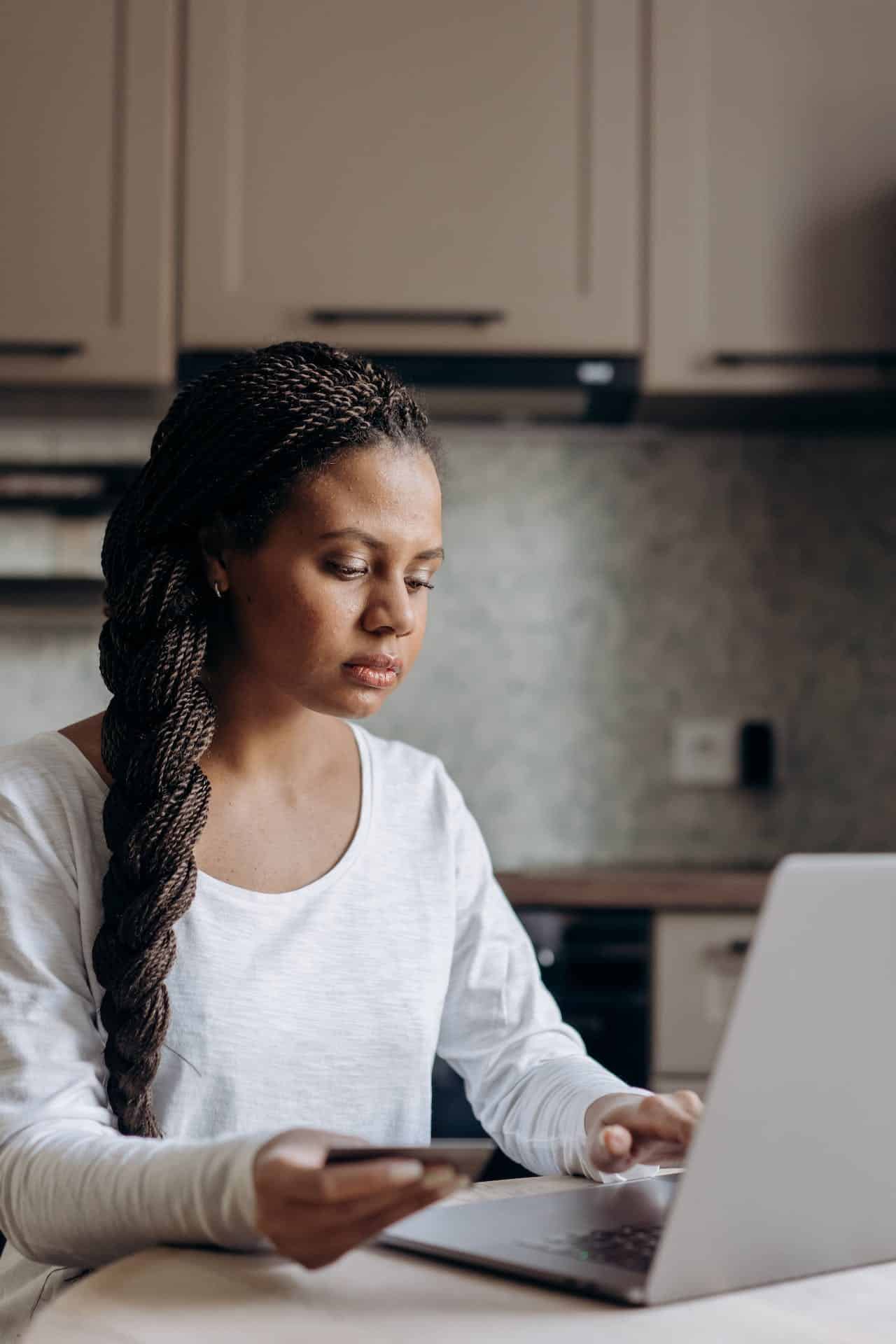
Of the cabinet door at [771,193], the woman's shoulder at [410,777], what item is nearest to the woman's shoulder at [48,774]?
the woman's shoulder at [410,777]

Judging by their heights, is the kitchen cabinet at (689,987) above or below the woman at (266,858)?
below

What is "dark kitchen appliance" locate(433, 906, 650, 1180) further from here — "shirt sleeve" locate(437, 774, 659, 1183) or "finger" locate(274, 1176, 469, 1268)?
"finger" locate(274, 1176, 469, 1268)

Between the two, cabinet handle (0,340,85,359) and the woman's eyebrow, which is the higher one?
cabinet handle (0,340,85,359)

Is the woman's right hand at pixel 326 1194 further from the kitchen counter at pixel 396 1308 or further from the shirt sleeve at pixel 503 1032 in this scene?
the shirt sleeve at pixel 503 1032

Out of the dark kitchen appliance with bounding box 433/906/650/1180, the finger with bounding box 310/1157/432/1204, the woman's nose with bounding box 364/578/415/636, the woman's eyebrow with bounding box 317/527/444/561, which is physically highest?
the woman's eyebrow with bounding box 317/527/444/561

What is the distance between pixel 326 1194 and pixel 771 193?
196cm

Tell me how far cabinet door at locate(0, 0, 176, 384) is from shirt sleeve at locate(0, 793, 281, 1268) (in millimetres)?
1366

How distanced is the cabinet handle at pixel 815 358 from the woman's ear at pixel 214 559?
131 centimetres

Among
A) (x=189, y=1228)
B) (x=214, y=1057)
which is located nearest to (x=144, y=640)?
(x=214, y=1057)

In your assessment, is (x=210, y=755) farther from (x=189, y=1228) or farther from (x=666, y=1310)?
(x=666, y=1310)

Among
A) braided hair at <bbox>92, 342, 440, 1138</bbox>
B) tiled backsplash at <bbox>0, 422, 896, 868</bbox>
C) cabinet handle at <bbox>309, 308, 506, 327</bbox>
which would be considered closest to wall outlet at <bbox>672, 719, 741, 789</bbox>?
tiled backsplash at <bbox>0, 422, 896, 868</bbox>

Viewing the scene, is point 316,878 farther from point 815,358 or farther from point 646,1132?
point 815,358

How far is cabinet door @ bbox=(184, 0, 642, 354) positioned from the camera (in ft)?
7.29

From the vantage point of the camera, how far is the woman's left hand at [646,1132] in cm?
88
